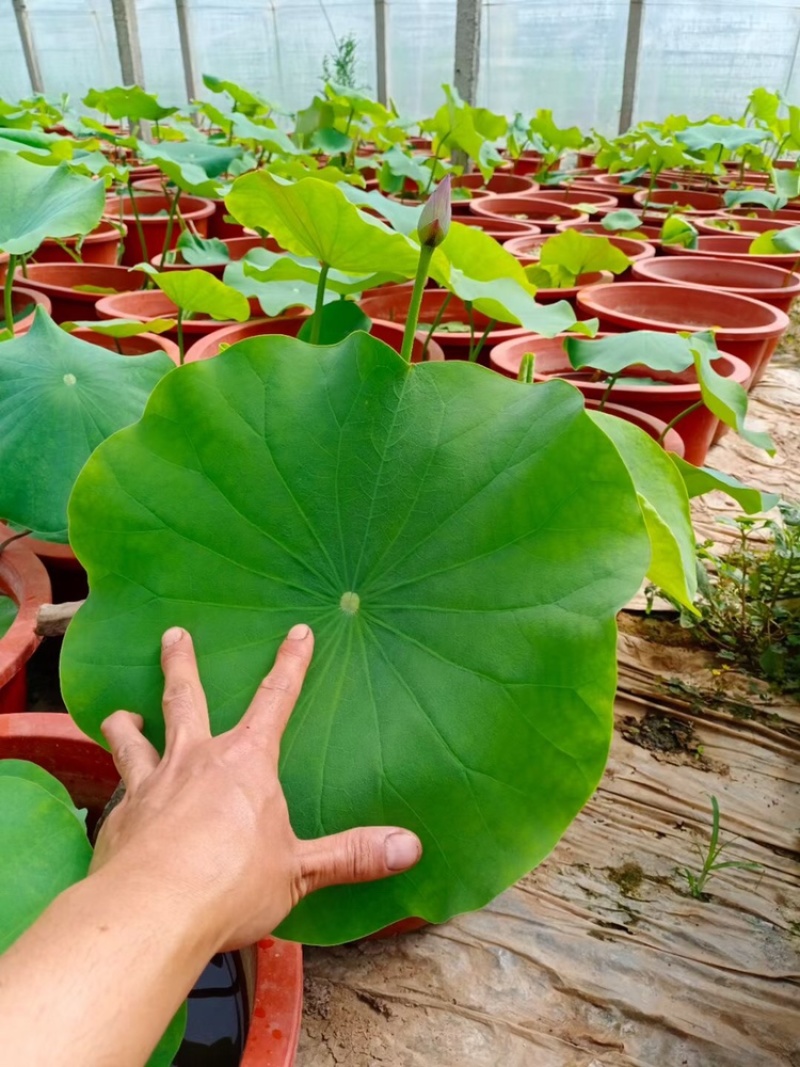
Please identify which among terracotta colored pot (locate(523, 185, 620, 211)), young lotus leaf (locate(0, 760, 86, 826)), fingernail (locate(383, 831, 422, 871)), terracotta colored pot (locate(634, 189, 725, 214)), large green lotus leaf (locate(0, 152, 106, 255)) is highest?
large green lotus leaf (locate(0, 152, 106, 255))

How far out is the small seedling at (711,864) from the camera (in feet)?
3.83

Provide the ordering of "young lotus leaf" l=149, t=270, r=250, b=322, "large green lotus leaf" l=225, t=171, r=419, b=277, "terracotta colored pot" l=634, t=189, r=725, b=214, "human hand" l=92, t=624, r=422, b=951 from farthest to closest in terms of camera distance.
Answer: "terracotta colored pot" l=634, t=189, r=725, b=214 → "young lotus leaf" l=149, t=270, r=250, b=322 → "large green lotus leaf" l=225, t=171, r=419, b=277 → "human hand" l=92, t=624, r=422, b=951

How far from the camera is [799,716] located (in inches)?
57.6

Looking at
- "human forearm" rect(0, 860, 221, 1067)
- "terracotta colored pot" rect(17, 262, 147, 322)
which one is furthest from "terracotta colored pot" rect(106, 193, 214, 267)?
"human forearm" rect(0, 860, 221, 1067)

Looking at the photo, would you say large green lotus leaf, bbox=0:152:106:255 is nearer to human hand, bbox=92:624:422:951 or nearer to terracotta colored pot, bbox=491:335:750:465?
terracotta colored pot, bbox=491:335:750:465

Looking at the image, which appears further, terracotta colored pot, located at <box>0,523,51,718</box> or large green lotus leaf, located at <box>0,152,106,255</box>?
large green lotus leaf, located at <box>0,152,106,255</box>

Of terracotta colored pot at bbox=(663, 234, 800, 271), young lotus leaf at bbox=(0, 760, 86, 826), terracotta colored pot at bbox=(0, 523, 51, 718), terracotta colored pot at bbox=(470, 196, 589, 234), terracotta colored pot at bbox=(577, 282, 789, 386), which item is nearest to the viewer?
young lotus leaf at bbox=(0, 760, 86, 826)

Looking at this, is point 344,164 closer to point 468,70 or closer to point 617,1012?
point 468,70

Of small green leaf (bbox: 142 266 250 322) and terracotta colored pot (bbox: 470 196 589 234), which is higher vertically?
small green leaf (bbox: 142 266 250 322)

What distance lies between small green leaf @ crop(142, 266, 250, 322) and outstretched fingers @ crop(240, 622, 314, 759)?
0.81 meters

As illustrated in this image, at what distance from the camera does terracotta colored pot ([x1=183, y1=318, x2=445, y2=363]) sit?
1.79 meters

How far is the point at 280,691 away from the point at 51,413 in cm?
67

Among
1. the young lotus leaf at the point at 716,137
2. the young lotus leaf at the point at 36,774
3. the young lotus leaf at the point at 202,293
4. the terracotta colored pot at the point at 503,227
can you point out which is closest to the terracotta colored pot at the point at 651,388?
the young lotus leaf at the point at 202,293

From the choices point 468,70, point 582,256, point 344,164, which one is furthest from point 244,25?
point 582,256
